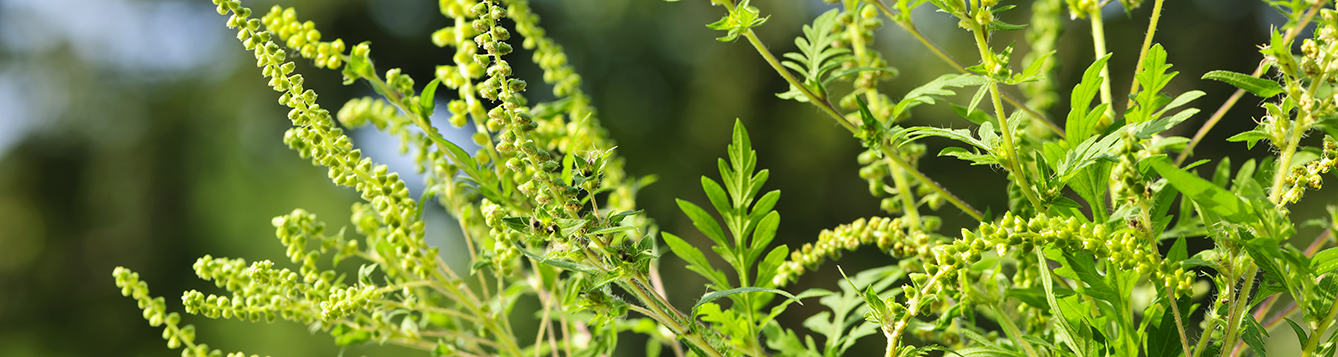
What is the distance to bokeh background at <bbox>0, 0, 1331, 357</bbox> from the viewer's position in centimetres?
271

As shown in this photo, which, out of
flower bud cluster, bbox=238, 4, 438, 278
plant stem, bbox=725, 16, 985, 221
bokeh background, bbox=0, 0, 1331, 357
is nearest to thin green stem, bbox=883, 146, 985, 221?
plant stem, bbox=725, 16, 985, 221

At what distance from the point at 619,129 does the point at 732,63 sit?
554 millimetres

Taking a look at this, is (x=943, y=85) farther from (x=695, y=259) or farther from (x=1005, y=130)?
(x=695, y=259)

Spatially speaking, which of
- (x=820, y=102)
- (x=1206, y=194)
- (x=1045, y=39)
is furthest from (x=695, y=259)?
(x=1045, y=39)

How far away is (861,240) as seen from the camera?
433 millimetres

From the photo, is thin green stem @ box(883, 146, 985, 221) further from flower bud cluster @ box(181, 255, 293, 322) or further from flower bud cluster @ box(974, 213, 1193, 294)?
flower bud cluster @ box(181, 255, 293, 322)

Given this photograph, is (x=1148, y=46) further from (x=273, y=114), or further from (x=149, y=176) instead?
(x=149, y=176)

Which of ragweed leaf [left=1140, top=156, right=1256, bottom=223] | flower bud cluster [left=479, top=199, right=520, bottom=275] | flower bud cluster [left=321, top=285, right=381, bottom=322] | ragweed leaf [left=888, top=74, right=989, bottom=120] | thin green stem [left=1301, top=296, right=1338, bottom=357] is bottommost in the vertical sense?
thin green stem [left=1301, top=296, right=1338, bottom=357]

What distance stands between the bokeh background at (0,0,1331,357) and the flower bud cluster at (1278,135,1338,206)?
2.36 m

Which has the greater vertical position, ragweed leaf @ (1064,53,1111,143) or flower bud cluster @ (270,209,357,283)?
flower bud cluster @ (270,209,357,283)

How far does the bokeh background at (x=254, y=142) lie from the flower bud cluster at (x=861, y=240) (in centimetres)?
220

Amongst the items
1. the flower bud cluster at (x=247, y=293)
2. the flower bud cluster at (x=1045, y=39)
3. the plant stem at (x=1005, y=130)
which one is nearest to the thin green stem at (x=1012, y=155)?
the plant stem at (x=1005, y=130)

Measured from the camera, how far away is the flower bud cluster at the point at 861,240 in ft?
1.37

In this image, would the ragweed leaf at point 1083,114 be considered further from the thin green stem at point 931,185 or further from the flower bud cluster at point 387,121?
the flower bud cluster at point 387,121
